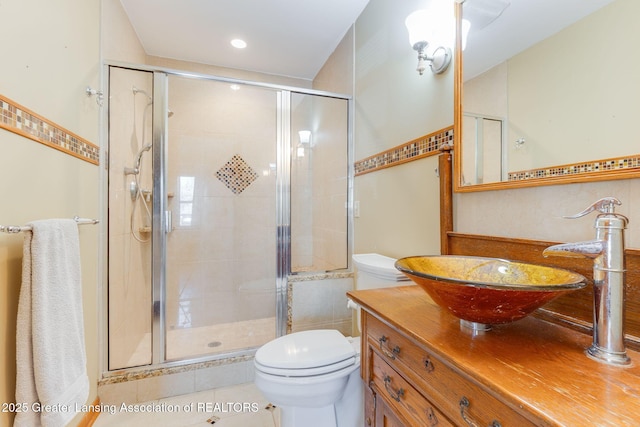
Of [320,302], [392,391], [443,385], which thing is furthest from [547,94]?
[320,302]

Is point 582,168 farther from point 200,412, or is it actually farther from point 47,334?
point 200,412

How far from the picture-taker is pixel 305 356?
4.13 feet

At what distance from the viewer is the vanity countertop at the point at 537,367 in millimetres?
411

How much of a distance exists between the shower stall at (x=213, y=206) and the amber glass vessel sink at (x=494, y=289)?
1455 millimetres

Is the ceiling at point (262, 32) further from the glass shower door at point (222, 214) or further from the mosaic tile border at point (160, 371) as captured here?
the mosaic tile border at point (160, 371)

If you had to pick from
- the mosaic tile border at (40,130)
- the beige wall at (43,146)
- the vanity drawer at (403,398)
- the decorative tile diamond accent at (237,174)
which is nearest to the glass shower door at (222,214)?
the decorative tile diamond accent at (237,174)

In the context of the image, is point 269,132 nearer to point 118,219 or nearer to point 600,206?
point 118,219

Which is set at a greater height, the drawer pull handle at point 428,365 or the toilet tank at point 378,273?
the toilet tank at point 378,273

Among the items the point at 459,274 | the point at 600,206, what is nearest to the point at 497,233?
the point at 459,274

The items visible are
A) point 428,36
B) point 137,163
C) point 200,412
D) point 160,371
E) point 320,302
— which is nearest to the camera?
point 428,36

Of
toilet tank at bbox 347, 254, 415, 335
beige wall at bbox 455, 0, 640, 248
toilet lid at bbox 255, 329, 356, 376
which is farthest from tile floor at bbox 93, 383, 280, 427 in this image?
beige wall at bbox 455, 0, 640, 248

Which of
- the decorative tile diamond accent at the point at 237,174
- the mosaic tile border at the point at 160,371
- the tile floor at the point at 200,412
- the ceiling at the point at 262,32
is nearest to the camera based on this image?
the ceiling at the point at 262,32

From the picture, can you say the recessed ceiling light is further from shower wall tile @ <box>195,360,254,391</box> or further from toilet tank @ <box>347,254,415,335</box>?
shower wall tile @ <box>195,360,254,391</box>

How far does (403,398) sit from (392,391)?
54 mm
